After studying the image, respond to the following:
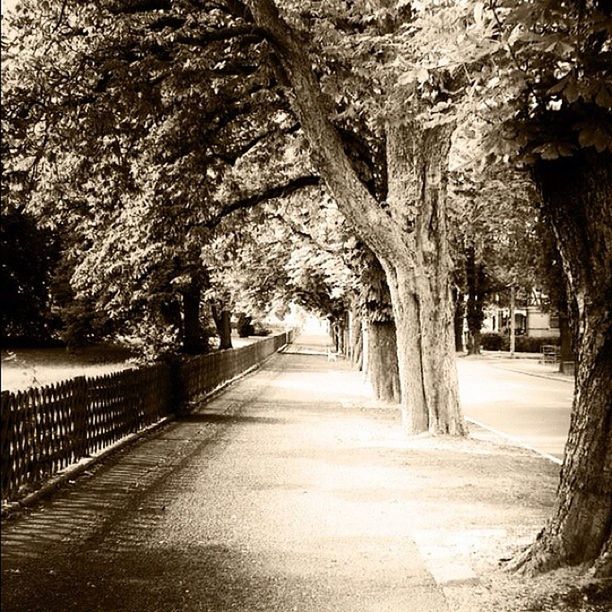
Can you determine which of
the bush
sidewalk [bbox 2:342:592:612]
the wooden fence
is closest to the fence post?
the wooden fence

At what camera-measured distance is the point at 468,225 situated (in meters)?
36.9

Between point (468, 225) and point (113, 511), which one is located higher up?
point (468, 225)

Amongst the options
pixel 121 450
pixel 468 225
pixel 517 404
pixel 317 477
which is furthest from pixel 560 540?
pixel 468 225

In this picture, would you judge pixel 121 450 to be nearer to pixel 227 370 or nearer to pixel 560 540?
pixel 560 540

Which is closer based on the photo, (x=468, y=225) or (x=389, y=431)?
(x=389, y=431)

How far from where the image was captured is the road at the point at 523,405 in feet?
55.2

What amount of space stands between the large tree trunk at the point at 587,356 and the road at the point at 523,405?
774cm

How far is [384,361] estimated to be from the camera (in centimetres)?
2378

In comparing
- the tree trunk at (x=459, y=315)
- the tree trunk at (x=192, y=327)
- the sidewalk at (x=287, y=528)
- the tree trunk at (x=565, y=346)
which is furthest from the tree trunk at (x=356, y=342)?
the sidewalk at (x=287, y=528)

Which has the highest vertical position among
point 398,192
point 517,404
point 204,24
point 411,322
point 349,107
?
point 204,24

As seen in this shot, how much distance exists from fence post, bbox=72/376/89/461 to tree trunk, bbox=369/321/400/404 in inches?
472

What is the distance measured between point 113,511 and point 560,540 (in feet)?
15.7

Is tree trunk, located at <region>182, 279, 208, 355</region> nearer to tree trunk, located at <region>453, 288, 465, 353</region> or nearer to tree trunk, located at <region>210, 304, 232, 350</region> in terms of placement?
tree trunk, located at <region>210, 304, 232, 350</region>

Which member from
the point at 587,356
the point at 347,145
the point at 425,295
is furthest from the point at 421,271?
the point at 587,356
